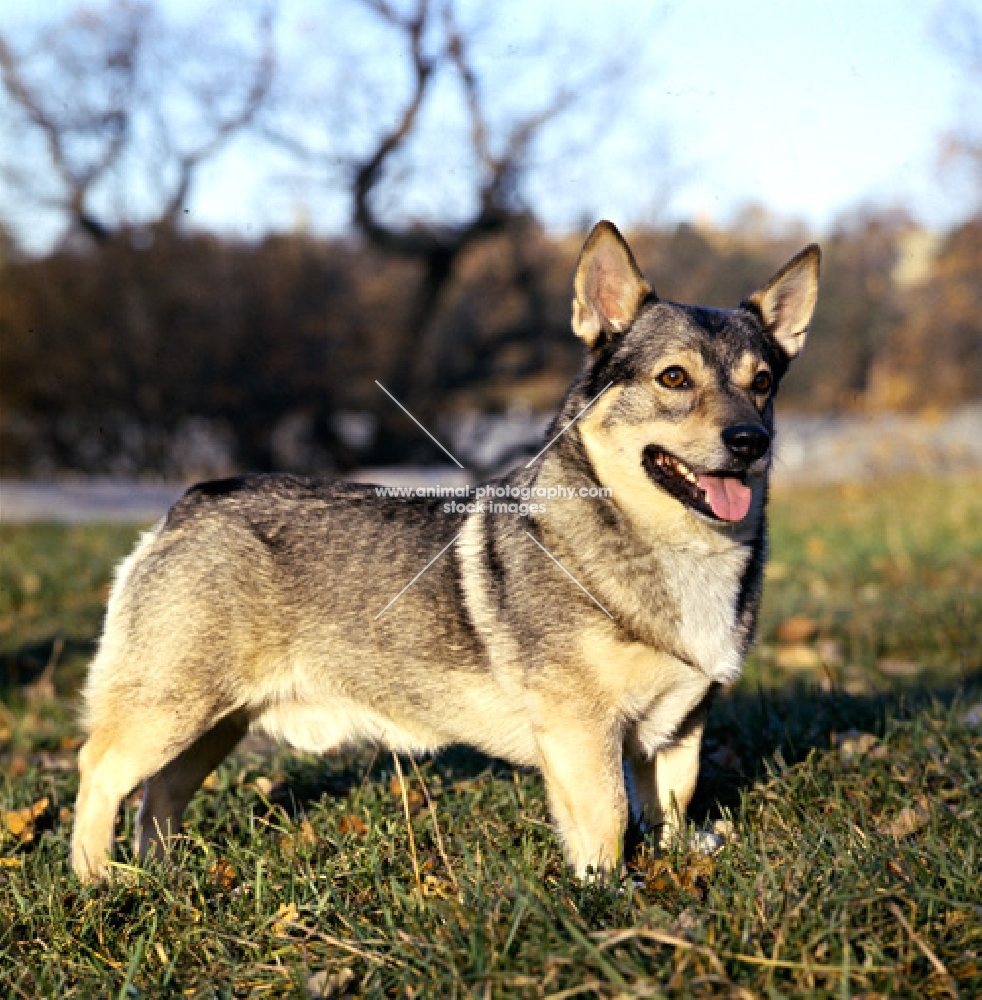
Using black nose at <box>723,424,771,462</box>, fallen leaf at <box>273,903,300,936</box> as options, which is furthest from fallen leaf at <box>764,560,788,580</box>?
fallen leaf at <box>273,903,300,936</box>

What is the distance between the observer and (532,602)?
141 inches

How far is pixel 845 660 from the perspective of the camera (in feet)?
21.9

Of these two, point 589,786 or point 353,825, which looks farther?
point 353,825

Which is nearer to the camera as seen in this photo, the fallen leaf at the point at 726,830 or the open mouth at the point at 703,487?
the fallen leaf at the point at 726,830

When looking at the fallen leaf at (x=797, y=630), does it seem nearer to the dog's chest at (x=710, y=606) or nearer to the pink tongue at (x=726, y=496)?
the dog's chest at (x=710, y=606)

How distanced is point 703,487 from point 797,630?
4032 millimetres

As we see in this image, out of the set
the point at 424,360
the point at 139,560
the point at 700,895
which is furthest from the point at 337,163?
the point at 700,895

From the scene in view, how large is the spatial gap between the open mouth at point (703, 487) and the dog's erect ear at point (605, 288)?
1.83 feet

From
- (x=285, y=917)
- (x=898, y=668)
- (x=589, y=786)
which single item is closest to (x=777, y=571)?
(x=898, y=668)

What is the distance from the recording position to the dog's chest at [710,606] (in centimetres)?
352

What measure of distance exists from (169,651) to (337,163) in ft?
40.4

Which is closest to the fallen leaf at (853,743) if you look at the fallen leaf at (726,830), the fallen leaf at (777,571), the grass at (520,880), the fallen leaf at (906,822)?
the grass at (520,880)

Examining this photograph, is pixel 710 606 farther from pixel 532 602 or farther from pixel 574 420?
pixel 574 420

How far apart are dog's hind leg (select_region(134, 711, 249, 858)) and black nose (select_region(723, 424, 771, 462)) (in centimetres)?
205
